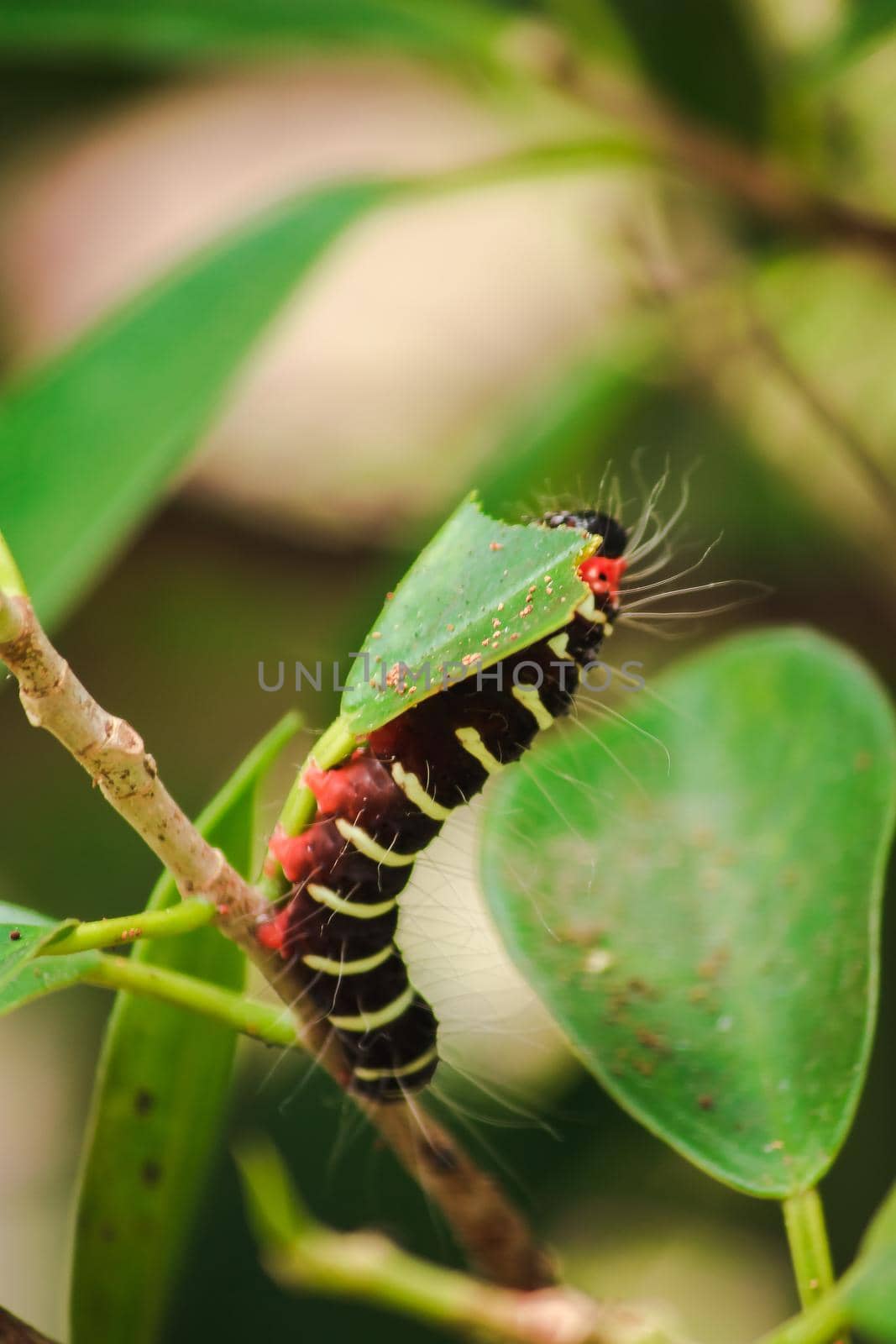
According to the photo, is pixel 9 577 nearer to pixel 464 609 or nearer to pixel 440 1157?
pixel 464 609

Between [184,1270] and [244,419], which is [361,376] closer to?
[244,419]

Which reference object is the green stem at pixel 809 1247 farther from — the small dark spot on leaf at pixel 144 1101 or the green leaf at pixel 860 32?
the green leaf at pixel 860 32

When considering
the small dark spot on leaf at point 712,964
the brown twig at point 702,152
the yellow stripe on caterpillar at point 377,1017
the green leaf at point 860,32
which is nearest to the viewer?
the yellow stripe on caterpillar at point 377,1017

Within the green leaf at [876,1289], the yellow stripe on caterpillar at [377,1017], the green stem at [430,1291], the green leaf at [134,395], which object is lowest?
the green leaf at [876,1289]

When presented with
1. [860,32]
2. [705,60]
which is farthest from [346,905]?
[705,60]

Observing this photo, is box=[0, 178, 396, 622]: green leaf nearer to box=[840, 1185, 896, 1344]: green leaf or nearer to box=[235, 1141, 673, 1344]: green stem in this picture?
box=[235, 1141, 673, 1344]: green stem

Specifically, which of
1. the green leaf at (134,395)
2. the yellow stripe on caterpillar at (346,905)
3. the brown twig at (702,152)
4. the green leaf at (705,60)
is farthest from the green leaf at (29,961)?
the green leaf at (705,60)

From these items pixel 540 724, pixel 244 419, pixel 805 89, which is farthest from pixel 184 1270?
pixel 244 419
